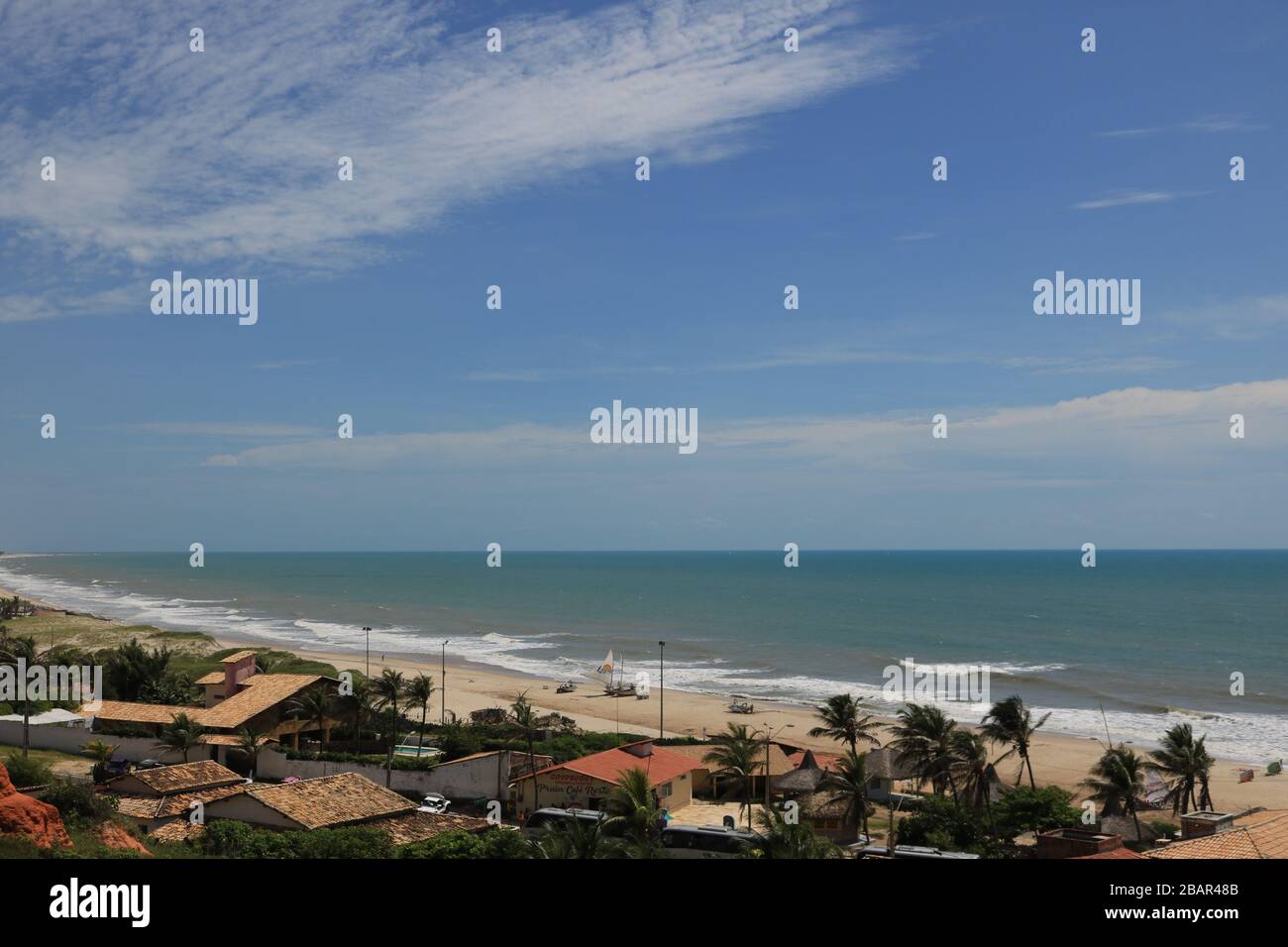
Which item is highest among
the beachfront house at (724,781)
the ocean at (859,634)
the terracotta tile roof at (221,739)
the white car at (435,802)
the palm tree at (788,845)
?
the palm tree at (788,845)

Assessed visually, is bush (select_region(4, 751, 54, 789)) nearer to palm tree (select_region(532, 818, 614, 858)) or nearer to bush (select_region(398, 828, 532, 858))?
bush (select_region(398, 828, 532, 858))

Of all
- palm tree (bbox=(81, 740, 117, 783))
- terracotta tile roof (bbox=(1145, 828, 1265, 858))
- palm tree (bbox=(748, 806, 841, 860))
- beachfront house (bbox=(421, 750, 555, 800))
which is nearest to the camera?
palm tree (bbox=(748, 806, 841, 860))

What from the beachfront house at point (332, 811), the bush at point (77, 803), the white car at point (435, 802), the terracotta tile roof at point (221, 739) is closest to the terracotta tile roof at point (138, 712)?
the terracotta tile roof at point (221, 739)

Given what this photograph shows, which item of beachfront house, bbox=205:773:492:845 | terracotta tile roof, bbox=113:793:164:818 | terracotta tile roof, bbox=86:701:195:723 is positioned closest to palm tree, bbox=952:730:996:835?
beachfront house, bbox=205:773:492:845

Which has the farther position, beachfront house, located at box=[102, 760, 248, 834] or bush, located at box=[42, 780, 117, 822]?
beachfront house, located at box=[102, 760, 248, 834]

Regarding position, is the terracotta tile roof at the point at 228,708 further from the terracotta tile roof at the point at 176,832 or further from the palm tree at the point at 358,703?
the terracotta tile roof at the point at 176,832
